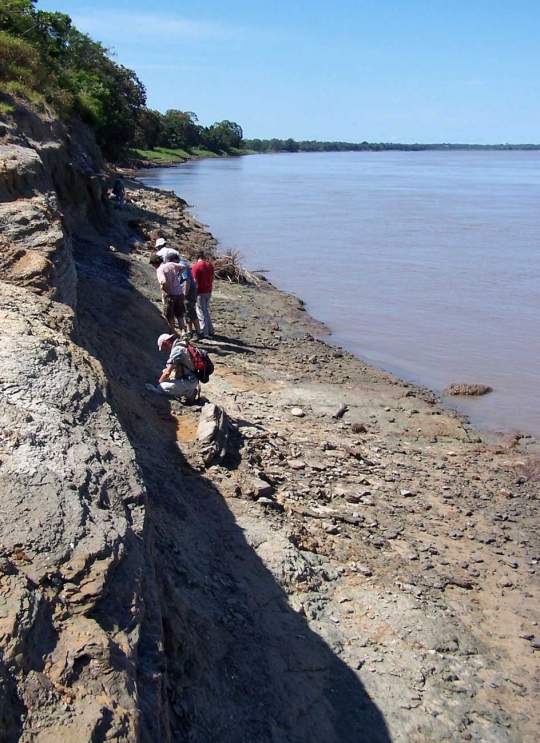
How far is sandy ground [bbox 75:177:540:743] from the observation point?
16.2ft

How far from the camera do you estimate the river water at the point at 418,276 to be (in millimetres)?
14523

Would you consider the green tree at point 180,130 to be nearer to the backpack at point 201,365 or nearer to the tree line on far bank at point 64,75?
the tree line on far bank at point 64,75

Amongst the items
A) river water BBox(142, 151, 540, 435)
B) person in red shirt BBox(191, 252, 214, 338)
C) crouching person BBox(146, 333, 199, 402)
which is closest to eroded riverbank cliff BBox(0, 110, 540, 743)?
crouching person BBox(146, 333, 199, 402)

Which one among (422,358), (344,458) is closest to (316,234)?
(422,358)

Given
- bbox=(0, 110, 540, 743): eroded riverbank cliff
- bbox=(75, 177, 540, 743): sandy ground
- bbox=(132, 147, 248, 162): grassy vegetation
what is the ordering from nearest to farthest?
bbox=(0, 110, 540, 743): eroded riverbank cliff, bbox=(75, 177, 540, 743): sandy ground, bbox=(132, 147, 248, 162): grassy vegetation

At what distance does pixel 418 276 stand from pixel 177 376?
16.0 m

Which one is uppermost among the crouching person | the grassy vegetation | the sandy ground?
the grassy vegetation

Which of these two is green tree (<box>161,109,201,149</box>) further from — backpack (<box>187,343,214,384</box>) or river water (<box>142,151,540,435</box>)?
backpack (<box>187,343,214,384</box>)

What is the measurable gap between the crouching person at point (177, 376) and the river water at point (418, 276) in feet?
16.8

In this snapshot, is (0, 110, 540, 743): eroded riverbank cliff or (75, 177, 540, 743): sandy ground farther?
(75, 177, 540, 743): sandy ground

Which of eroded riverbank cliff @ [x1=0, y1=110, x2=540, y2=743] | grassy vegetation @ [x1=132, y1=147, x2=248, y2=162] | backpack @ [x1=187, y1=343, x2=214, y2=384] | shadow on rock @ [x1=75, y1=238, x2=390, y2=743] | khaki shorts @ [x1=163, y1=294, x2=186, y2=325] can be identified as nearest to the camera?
eroded riverbank cliff @ [x1=0, y1=110, x2=540, y2=743]

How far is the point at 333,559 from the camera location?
682cm

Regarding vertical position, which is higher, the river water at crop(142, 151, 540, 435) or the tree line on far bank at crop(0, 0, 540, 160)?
the tree line on far bank at crop(0, 0, 540, 160)

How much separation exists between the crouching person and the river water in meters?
5.12
